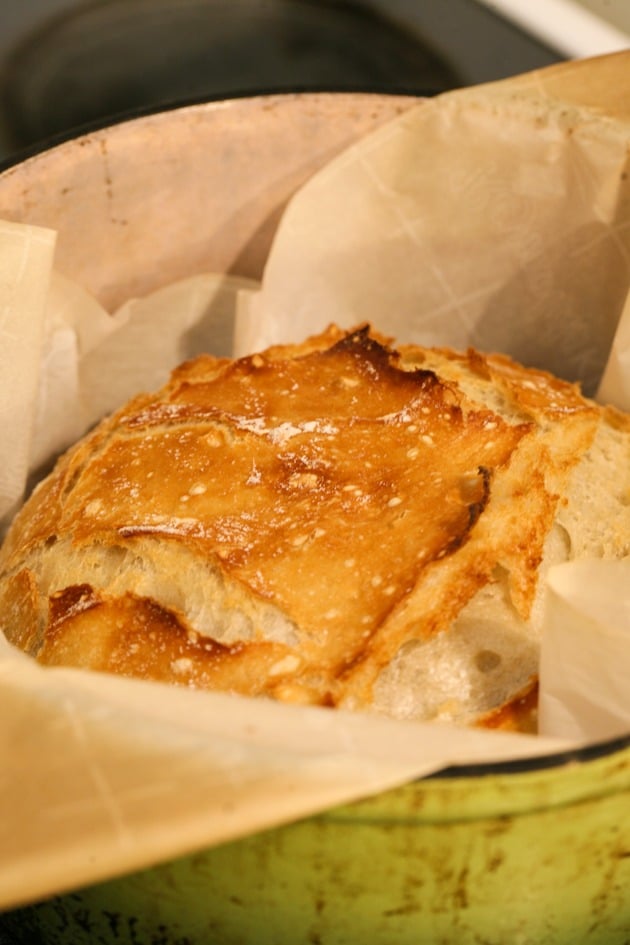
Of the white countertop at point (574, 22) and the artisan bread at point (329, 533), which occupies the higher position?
the white countertop at point (574, 22)

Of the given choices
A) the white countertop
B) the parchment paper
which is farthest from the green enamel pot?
the white countertop

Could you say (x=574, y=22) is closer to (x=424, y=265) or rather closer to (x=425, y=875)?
(x=424, y=265)

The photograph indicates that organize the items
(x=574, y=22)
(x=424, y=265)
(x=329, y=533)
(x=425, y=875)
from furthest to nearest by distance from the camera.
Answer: (x=574, y=22), (x=424, y=265), (x=329, y=533), (x=425, y=875)

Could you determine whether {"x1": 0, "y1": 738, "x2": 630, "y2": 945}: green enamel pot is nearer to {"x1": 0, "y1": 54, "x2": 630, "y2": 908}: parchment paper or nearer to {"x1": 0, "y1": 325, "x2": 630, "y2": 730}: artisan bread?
{"x1": 0, "y1": 325, "x2": 630, "y2": 730}: artisan bread

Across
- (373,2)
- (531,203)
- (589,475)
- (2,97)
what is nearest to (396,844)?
(589,475)

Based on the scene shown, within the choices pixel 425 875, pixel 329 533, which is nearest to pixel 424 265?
pixel 329 533

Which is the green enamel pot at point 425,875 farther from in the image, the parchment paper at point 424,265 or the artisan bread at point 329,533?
the parchment paper at point 424,265

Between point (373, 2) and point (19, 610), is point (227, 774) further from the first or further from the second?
point (373, 2)

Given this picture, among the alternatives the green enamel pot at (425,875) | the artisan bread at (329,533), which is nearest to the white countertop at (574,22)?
the artisan bread at (329,533)
